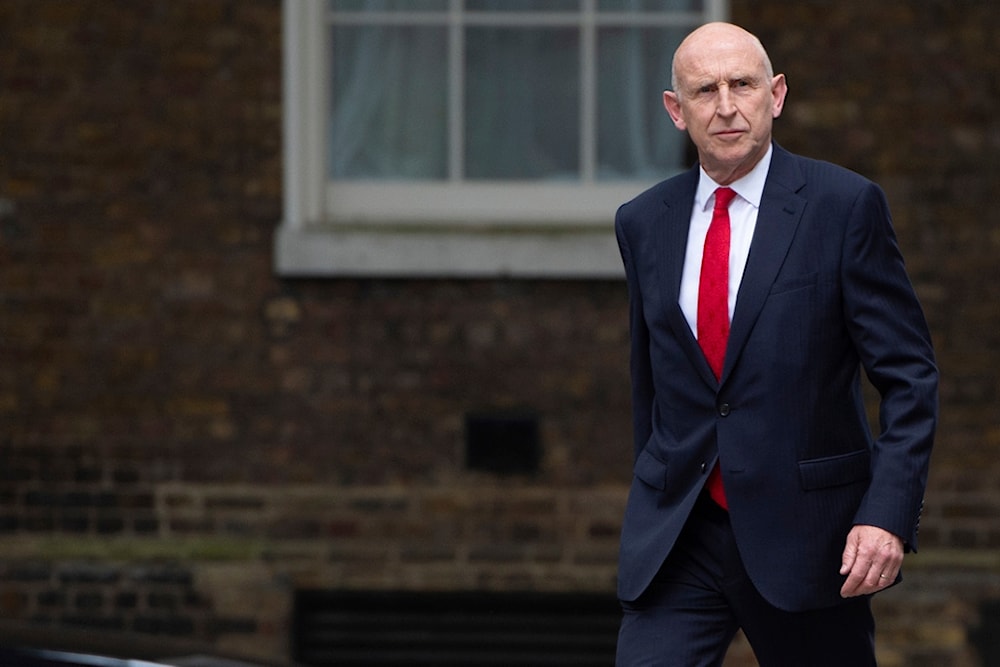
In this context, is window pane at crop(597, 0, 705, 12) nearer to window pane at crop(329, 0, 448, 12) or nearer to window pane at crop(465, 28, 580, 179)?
window pane at crop(465, 28, 580, 179)

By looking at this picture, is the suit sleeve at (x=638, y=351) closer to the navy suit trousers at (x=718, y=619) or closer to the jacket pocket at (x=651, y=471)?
the jacket pocket at (x=651, y=471)

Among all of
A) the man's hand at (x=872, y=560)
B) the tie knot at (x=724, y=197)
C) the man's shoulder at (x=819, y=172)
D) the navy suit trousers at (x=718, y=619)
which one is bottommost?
the navy suit trousers at (x=718, y=619)

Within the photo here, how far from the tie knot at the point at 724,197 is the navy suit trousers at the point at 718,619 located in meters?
0.61

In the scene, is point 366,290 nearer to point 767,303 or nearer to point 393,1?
point 393,1

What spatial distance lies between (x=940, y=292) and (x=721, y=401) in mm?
3387

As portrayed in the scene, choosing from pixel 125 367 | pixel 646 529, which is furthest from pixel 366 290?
pixel 646 529

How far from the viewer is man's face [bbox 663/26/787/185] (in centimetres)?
326

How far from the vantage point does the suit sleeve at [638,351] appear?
3.52m

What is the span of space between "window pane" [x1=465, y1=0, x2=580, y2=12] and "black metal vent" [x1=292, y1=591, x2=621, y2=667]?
2.34 meters

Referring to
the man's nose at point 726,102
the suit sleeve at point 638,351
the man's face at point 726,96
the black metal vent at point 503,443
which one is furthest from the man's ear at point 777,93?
the black metal vent at point 503,443

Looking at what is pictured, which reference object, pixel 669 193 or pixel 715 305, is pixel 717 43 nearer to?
pixel 669 193

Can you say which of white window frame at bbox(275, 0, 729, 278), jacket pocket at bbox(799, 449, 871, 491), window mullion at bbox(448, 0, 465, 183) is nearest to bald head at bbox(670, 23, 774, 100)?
jacket pocket at bbox(799, 449, 871, 491)

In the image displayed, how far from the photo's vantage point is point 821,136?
638 cm

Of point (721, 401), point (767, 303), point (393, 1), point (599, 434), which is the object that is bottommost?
point (599, 434)
